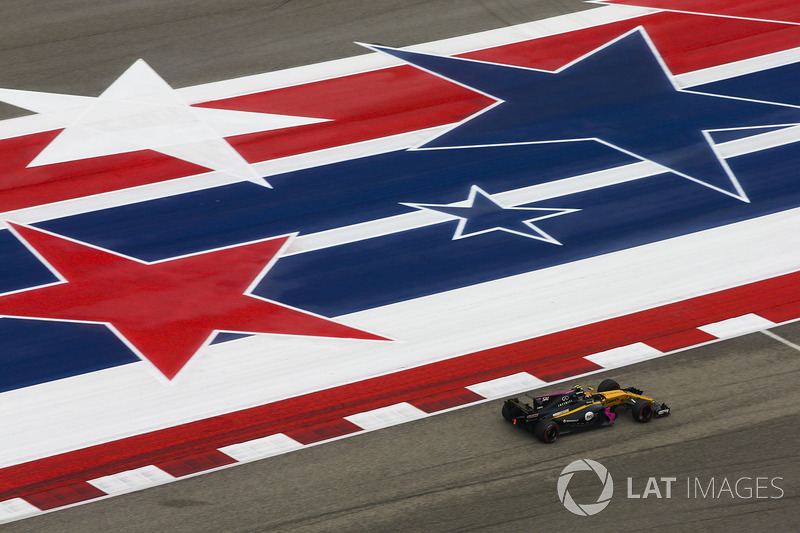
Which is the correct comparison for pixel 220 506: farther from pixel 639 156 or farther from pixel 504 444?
pixel 639 156

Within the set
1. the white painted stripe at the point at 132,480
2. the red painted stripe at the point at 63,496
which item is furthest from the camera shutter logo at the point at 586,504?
the red painted stripe at the point at 63,496

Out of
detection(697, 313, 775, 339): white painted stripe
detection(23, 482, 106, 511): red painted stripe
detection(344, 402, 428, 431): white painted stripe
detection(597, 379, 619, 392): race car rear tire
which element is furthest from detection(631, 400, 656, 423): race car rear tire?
detection(23, 482, 106, 511): red painted stripe

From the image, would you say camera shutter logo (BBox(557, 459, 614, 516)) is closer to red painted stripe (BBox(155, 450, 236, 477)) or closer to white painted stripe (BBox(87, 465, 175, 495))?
red painted stripe (BBox(155, 450, 236, 477))

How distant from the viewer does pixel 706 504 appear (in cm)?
1095

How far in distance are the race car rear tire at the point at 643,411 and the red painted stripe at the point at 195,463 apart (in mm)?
4473

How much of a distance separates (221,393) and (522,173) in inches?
265

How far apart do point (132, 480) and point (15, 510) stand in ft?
3.94

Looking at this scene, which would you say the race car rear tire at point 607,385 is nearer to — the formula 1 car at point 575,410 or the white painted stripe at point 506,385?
the formula 1 car at point 575,410

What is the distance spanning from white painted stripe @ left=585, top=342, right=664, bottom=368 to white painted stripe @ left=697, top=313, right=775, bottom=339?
0.89m

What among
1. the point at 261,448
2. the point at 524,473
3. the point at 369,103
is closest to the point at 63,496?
the point at 261,448

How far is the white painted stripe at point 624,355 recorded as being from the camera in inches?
523

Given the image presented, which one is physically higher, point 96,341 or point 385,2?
point 385,2

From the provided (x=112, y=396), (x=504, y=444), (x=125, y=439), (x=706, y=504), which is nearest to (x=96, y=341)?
(x=112, y=396)

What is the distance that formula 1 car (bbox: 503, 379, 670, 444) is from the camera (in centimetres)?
1185
